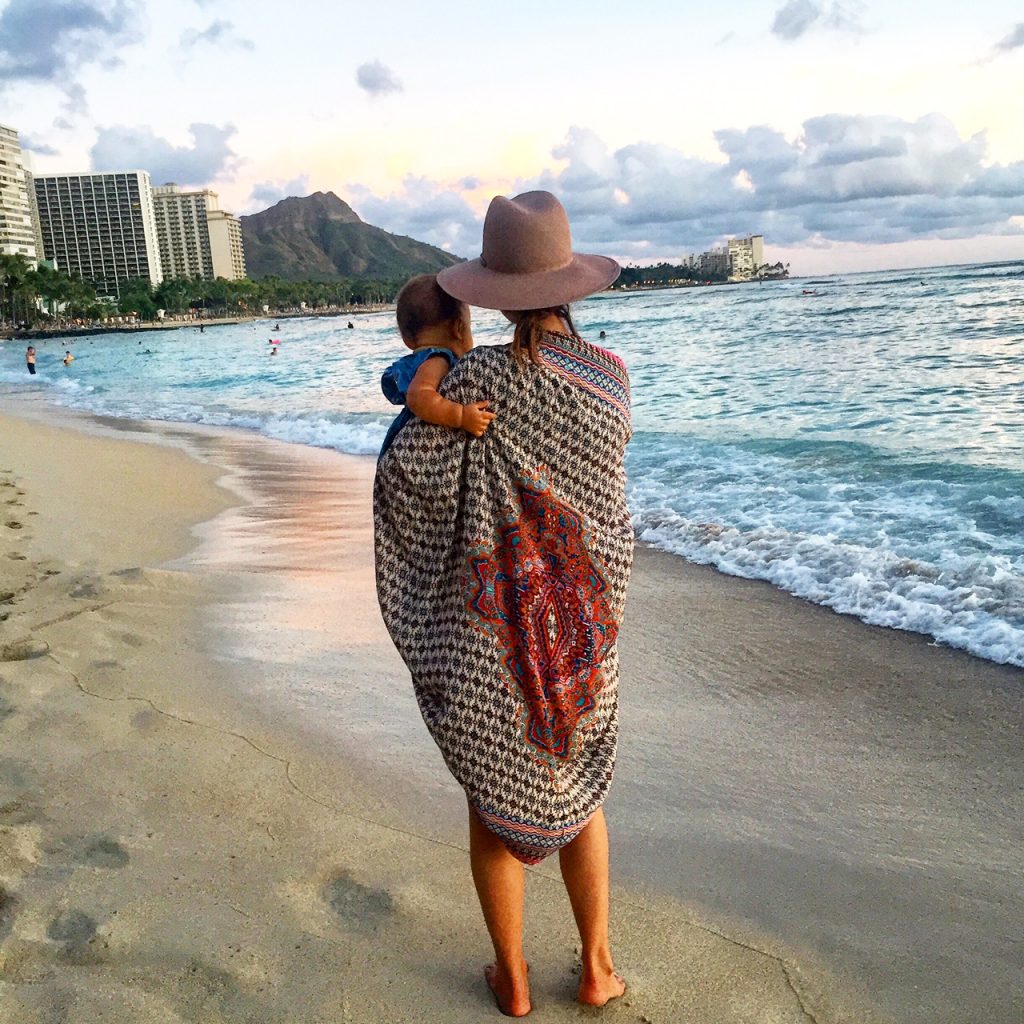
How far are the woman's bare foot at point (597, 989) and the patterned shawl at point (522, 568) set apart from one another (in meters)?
0.35

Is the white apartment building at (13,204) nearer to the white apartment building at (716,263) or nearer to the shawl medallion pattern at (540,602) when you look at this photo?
the white apartment building at (716,263)

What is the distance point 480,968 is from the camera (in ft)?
7.75

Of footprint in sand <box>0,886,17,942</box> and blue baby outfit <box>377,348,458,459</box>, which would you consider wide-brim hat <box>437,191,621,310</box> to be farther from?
footprint in sand <box>0,886,17,942</box>

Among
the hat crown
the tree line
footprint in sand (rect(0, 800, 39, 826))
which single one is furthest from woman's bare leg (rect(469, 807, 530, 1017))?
the tree line

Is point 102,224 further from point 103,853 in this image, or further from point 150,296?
point 103,853

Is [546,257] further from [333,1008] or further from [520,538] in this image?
[333,1008]

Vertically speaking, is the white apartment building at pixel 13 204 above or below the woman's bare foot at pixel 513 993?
above

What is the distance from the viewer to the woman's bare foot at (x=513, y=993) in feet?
7.20

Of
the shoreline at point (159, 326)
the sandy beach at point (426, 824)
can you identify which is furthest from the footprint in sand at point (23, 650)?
the shoreline at point (159, 326)

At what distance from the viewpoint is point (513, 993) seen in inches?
86.4

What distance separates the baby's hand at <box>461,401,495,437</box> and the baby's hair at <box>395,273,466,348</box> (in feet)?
0.91

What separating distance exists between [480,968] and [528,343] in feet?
5.06

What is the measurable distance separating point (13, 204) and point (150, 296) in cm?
3499

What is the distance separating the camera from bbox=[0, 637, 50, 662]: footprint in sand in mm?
4156
